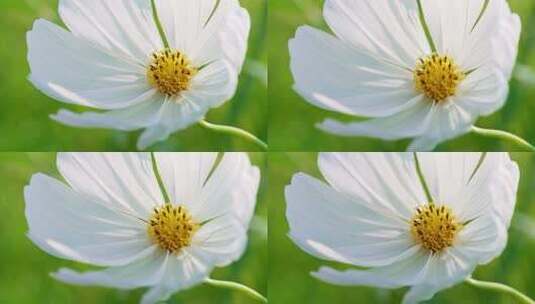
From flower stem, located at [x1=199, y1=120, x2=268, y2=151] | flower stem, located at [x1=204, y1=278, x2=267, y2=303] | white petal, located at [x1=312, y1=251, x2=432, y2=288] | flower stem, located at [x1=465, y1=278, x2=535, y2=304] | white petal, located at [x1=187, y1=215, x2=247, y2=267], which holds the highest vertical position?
flower stem, located at [x1=199, y1=120, x2=268, y2=151]

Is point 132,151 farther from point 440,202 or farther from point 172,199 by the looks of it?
point 440,202

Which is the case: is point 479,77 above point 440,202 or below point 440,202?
above

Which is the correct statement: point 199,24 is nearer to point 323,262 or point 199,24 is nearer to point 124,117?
point 124,117

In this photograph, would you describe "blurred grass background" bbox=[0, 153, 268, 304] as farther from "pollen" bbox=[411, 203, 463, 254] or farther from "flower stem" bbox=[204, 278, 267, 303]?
"pollen" bbox=[411, 203, 463, 254]

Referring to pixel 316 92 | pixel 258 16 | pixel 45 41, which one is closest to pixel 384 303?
pixel 316 92

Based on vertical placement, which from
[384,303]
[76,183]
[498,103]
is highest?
[498,103]

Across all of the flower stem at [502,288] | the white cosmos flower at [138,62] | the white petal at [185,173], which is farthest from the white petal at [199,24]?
the flower stem at [502,288]

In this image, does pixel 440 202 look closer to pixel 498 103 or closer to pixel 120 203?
pixel 498 103

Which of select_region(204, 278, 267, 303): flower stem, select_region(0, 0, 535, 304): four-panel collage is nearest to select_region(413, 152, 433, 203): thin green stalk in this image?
select_region(0, 0, 535, 304): four-panel collage

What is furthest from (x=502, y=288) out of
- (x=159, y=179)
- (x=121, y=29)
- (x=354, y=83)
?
(x=121, y=29)
